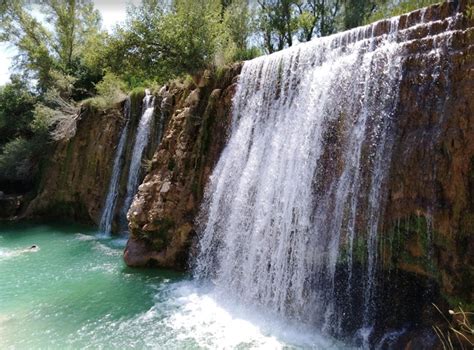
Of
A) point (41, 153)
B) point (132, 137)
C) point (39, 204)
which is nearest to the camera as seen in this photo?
point (132, 137)

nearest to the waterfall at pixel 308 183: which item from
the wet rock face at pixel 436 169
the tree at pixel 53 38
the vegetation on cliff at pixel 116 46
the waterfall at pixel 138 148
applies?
the wet rock face at pixel 436 169

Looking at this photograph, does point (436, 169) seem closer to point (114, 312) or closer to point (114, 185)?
point (114, 312)

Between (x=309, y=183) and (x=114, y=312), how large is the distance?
485 cm

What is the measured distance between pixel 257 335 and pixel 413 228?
3268 mm

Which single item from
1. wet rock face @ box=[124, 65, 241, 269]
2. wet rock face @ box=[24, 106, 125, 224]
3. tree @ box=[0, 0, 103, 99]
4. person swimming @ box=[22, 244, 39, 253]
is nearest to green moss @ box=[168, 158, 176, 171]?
wet rock face @ box=[124, 65, 241, 269]

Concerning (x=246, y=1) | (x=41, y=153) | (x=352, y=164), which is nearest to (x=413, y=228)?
(x=352, y=164)

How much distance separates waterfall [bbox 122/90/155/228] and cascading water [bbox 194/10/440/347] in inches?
185

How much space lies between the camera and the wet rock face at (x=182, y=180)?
1004cm

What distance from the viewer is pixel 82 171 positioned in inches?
640

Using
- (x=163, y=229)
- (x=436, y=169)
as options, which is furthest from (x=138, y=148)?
(x=436, y=169)

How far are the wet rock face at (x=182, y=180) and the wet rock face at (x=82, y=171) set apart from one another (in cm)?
512

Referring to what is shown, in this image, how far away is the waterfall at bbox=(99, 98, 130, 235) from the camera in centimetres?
1402

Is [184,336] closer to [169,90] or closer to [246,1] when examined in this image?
[169,90]

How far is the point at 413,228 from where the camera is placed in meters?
5.80
